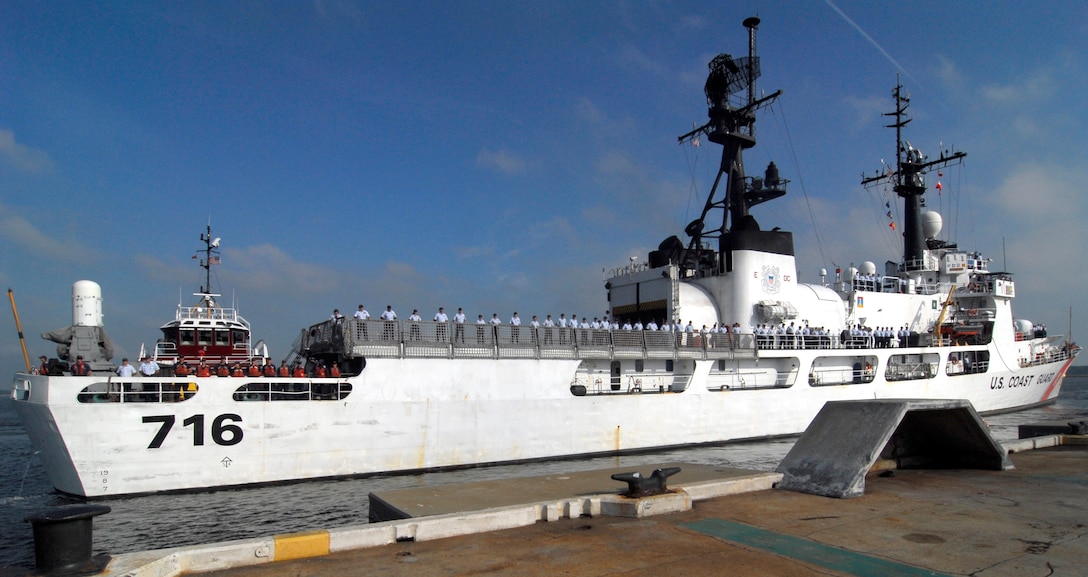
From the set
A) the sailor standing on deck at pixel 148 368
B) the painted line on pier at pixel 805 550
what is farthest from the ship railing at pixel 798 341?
the sailor standing on deck at pixel 148 368

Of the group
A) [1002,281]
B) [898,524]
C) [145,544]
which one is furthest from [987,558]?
[1002,281]

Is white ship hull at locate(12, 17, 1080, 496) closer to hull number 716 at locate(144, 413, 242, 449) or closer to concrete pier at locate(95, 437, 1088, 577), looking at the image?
hull number 716 at locate(144, 413, 242, 449)

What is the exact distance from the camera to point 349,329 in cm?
1889

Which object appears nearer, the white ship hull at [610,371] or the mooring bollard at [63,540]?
the mooring bollard at [63,540]

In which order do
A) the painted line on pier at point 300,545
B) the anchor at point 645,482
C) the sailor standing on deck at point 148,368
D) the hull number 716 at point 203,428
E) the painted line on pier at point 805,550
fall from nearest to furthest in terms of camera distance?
the painted line on pier at point 805,550, the painted line on pier at point 300,545, the anchor at point 645,482, the hull number 716 at point 203,428, the sailor standing on deck at point 148,368

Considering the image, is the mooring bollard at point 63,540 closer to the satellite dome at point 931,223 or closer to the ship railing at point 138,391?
the ship railing at point 138,391

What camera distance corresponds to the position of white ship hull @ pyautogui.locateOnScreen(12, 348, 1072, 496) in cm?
1577

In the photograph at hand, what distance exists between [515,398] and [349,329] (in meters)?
5.71

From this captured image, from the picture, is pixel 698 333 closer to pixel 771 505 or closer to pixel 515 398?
pixel 515 398

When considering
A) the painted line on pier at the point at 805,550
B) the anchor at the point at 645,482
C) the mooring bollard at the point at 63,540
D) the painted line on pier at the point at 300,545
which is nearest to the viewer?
the mooring bollard at the point at 63,540

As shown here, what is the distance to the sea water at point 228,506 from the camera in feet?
42.3

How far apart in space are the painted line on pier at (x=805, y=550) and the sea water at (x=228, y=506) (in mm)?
5359

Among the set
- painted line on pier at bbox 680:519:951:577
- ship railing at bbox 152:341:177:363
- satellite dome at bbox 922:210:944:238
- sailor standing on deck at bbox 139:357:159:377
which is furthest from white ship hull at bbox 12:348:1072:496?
satellite dome at bbox 922:210:944:238

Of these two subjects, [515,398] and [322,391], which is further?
[515,398]
